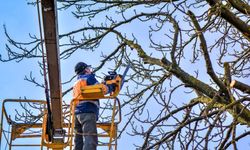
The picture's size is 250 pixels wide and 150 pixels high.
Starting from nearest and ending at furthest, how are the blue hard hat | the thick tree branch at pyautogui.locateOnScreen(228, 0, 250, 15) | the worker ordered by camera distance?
the worker, the blue hard hat, the thick tree branch at pyautogui.locateOnScreen(228, 0, 250, 15)

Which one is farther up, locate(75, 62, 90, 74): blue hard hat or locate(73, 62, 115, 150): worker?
locate(75, 62, 90, 74): blue hard hat

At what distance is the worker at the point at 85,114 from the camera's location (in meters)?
7.90

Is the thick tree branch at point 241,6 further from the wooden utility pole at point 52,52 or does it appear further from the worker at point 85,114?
the wooden utility pole at point 52,52

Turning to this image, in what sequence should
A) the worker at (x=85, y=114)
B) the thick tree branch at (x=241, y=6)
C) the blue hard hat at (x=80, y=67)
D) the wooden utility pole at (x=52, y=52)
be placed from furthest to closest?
1. the thick tree branch at (x=241, y=6)
2. the blue hard hat at (x=80, y=67)
3. the worker at (x=85, y=114)
4. the wooden utility pole at (x=52, y=52)

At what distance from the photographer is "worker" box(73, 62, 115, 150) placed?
7902 mm

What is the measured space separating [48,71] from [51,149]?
1719 mm

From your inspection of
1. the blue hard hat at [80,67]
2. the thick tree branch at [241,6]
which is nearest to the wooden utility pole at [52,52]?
the blue hard hat at [80,67]

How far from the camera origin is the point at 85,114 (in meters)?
8.16

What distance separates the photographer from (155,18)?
1055 cm

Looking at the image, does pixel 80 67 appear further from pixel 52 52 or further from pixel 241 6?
pixel 241 6

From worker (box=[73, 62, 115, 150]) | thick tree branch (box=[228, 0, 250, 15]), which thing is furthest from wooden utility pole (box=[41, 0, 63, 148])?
thick tree branch (box=[228, 0, 250, 15])

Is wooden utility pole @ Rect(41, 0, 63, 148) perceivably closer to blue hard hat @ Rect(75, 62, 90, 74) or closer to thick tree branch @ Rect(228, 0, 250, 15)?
blue hard hat @ Rect(75, 62, 90, 74)

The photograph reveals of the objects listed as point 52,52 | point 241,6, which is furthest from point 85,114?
point 241,6

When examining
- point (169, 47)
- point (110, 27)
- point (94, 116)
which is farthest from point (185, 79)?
point (110, 27)
